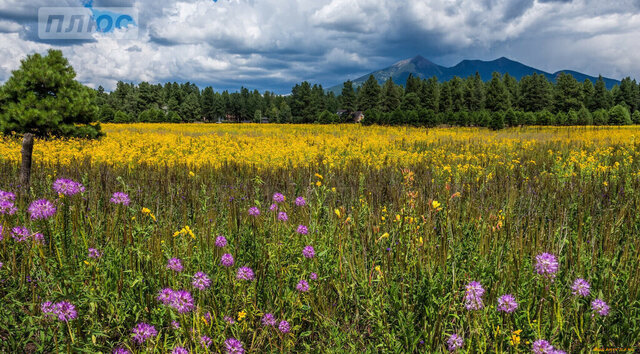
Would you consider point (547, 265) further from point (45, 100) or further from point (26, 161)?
point (45, 100)

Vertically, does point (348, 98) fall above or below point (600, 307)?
above

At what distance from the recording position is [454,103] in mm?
57031

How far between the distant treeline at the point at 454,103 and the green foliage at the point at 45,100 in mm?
24828

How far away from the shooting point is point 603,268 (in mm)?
2414

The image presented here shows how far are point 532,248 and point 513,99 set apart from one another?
219ft

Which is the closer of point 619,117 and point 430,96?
point 619,117

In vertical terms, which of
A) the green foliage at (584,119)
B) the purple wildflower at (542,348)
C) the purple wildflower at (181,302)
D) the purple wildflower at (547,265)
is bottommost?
the purple wildflower at (542,348)

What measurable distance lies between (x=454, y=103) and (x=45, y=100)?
177 ft

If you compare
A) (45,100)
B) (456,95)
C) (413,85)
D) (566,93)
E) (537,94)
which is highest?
(413,85)

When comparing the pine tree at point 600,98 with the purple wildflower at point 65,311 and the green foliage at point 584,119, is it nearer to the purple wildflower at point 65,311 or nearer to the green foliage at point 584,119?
the green foliage at point 584,119

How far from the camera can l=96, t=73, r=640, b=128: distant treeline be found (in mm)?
39906

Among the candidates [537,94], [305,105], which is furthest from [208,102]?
[537,94]

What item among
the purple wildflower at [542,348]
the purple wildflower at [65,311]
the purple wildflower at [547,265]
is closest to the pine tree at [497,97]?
the purple wildflower at [547,265]

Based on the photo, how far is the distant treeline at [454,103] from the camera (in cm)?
3991
